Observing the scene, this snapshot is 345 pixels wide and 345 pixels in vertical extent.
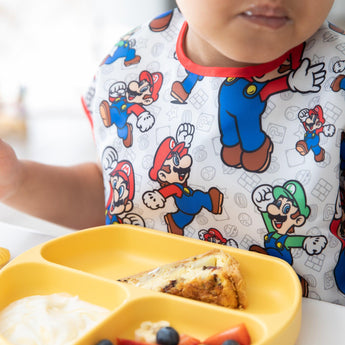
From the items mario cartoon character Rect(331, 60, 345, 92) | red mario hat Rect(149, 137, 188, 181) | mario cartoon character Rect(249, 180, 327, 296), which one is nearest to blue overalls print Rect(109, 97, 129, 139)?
red mario hat Rect(149, 137, 188, 181)

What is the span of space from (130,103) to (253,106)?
29 cm

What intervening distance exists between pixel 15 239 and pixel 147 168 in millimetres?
304

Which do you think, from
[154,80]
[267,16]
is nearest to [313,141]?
[267,16]

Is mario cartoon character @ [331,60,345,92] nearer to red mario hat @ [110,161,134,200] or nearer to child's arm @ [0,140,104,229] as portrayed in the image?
red mario hat @ [110,161,134,200]

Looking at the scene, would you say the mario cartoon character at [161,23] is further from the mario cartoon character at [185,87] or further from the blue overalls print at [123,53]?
the mario cartoon character at [185,87]

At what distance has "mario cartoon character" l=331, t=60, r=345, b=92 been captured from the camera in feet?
2.93

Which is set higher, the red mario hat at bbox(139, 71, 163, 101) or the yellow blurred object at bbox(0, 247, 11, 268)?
the red mario hat at bbox(139, 71, 163, 101)

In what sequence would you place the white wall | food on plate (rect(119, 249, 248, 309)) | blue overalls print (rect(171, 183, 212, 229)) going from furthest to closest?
1. the white wall
2. blue overalls print (rect(171, 183, 212, 229))
3. food on plate (rect(119, 249, 248, 309))

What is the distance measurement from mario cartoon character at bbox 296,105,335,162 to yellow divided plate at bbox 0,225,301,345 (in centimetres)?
21

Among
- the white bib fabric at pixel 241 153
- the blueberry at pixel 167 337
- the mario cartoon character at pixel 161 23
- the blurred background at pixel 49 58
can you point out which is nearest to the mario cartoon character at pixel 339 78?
the white bib fabric at pixel 241 153

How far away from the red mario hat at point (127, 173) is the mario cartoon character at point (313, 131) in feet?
1.15

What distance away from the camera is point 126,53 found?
1.15 m

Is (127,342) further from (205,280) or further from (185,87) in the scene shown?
(185,87)

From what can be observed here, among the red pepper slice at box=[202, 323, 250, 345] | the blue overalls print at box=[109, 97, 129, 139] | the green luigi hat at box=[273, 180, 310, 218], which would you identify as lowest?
the red pepper slice at box=[202, 323, 250, 345]
